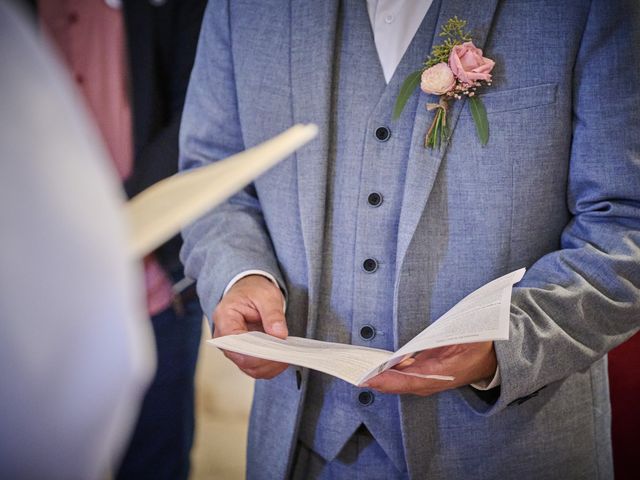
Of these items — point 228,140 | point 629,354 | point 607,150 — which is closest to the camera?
point 607,150

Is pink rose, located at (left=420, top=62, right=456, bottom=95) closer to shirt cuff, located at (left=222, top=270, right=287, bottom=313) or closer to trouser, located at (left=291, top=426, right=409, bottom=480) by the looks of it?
shirt cuff, located at (left=222, top=270, right=287, bottom=313)

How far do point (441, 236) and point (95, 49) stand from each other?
134cm

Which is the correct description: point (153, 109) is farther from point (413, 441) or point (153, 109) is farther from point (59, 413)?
point (59, 413)

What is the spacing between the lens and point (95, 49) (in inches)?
79.8

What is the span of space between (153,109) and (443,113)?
1.11m

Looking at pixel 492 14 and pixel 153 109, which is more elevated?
pixel 492 14

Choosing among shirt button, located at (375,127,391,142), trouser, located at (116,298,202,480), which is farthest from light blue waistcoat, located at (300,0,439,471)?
trouser, located at (116,298,202,480)

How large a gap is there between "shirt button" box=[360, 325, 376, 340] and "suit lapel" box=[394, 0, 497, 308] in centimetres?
10

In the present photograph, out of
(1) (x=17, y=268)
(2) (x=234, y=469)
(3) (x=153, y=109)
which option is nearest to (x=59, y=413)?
(1) (x=17, y=268)

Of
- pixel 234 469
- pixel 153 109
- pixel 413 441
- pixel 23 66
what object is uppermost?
pixel 23 66

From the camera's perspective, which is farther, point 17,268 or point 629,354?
point 629,354

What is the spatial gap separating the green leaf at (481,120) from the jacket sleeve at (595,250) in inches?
6.7

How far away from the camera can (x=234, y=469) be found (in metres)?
2.84

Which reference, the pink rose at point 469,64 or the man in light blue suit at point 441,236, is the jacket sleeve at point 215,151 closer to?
the man in light blue suit at point 441,236
